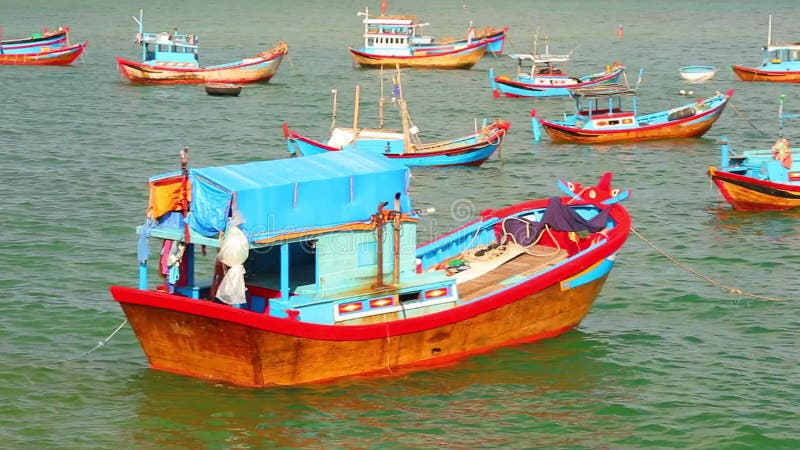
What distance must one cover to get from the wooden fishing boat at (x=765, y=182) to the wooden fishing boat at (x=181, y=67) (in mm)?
33249

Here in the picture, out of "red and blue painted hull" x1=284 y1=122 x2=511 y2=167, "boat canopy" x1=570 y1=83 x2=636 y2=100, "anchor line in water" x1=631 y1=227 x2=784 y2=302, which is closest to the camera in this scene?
"anchor line in water" x1=631 y1=227 x2=784 y2=302

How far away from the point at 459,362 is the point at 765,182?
12.9 meters

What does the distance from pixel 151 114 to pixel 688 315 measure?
32.0 m

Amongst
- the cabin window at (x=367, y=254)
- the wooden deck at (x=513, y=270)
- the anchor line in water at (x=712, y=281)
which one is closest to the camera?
the cabin window at (x=367, y=254)

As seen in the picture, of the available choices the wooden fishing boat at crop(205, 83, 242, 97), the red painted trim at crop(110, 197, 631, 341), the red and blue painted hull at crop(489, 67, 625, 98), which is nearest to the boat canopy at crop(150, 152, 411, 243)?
the red painted trim at crop(110, 197, 631, 341)

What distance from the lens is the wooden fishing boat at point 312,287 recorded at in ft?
55.2

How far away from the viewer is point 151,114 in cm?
4941

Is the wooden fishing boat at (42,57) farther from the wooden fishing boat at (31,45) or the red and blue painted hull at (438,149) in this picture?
the red and blue painted hull at (438,149)

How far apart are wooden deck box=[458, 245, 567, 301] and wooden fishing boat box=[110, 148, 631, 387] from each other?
0.21 feet

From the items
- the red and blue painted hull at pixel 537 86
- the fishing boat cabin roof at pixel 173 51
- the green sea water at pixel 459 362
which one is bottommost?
the green sea water at pixel 459 362

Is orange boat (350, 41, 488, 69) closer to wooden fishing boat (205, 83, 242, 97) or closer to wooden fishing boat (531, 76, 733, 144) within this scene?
wooden fishing boat (205, 83, 242, 97)

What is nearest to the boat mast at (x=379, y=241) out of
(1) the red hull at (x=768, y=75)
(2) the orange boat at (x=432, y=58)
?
(1) the red hull at (x=768, y=75)

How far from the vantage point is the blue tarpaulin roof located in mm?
16812

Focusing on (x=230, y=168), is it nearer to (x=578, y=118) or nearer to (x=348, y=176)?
(x=348, y=176)
